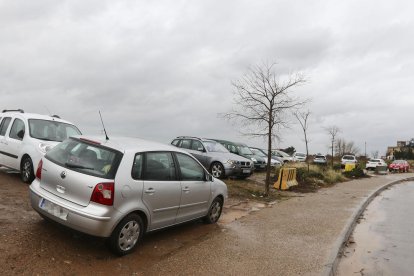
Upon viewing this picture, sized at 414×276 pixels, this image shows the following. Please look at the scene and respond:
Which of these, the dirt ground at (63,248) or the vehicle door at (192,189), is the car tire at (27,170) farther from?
the vehicle door at (192,189)

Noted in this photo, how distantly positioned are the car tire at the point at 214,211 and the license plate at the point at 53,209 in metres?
3.20

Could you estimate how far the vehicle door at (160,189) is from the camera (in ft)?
19.5

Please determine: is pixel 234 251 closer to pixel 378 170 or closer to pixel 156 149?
pixel 156 149

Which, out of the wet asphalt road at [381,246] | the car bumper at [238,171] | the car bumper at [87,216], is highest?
the car bumper at [238,171]

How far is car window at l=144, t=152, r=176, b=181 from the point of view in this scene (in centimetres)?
604

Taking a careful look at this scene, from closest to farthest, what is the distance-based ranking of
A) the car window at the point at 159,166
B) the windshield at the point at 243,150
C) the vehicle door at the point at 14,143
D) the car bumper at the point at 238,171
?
the car window at the point at 159,166 < the vehicle door at the point at 14,143 < the car bumper at the point at 238,171 < the windshield at the point at 243,150

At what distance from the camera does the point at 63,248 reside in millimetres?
5492

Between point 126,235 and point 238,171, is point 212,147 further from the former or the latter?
point 126,235

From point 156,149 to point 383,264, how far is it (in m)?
4.17

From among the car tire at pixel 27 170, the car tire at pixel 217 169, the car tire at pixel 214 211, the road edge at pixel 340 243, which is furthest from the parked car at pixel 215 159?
the car tire at pixel 27 170

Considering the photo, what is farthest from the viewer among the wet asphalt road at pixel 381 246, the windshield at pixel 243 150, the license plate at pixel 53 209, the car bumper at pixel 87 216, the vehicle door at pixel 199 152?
the windshield at pixel 243 150

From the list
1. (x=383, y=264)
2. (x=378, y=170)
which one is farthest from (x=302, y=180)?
(x=378, y=170)

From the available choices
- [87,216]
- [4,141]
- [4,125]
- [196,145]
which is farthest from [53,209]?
[196,145]

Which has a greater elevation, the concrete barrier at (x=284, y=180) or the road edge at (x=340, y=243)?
the concrete barrier at (x=284, y=180)
